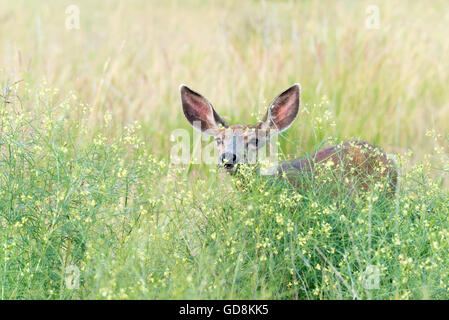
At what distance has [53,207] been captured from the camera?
14.9ft

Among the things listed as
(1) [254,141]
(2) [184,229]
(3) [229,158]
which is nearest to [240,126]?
(1) [254,141]

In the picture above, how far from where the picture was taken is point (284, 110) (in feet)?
18.2

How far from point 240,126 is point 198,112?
1.29 feet

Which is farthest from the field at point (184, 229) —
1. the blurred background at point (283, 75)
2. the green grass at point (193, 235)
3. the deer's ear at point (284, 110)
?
the blurred background at point (283, 75)

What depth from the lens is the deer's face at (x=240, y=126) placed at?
5.16 metres

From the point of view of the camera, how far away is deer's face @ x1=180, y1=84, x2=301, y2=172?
16.9 ft

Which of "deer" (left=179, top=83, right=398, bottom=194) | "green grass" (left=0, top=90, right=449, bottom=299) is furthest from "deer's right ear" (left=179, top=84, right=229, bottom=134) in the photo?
"green grass" (left=0, top=90, right=449, bottom=299)

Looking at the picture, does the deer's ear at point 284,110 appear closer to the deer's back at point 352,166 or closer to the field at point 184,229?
the deer's back at point 352,166

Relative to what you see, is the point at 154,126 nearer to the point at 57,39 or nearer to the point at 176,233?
the point at 176,233

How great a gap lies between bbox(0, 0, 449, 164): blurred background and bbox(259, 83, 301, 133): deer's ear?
872 mm

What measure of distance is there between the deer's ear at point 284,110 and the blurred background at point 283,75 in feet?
2.86

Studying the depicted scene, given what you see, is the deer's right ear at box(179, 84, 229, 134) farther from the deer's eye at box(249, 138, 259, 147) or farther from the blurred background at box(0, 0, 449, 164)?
the blurred background at box(0, 0, 449, 164)
